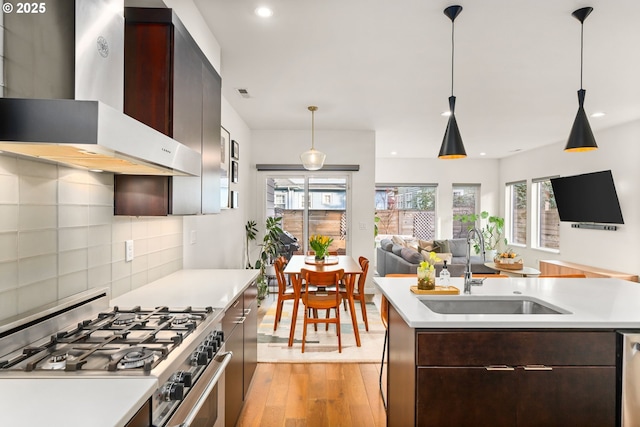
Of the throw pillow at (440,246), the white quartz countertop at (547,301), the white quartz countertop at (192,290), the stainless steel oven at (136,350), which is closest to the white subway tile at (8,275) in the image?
the stainless steel oven at (136,350)

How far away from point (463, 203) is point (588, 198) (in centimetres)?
316

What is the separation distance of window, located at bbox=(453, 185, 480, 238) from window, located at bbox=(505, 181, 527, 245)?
2.21 ft

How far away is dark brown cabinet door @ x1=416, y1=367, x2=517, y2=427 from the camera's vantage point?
Result: 64.7 inches

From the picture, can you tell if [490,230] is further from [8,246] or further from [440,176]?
[8,246]

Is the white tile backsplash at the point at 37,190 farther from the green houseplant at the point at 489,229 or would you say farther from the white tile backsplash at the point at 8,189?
the green houseplant at the point at 489,229

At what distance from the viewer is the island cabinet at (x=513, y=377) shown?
5.41 ft

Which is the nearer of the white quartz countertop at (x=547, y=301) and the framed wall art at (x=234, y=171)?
the white quartz countertop at (x=547, y=301)

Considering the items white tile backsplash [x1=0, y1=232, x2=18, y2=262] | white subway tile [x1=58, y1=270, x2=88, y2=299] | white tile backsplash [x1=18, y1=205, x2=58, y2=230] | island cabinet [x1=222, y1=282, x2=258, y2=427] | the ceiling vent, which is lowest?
island cabinet [x1=222, y1=282, x2=258, y2=427]

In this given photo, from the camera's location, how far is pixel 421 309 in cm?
183

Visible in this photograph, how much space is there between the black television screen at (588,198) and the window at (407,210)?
2828 millimetres

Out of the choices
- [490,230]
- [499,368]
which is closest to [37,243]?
[499,368]

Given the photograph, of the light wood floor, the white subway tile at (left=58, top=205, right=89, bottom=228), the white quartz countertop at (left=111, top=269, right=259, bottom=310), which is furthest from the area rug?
the white subway tile at (left=58, top=205, right=89, bottom=228)

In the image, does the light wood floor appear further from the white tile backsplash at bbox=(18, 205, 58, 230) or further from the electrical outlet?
the white tile backsplash at bbox=(18, 205, 58, 230)

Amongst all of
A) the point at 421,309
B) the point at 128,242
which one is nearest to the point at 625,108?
the point at 421,309
